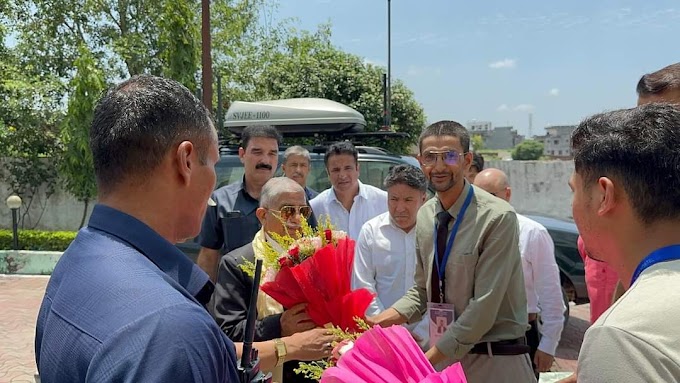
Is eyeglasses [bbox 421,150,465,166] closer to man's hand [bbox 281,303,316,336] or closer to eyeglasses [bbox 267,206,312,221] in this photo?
eyeglasses [bbox 267,206,312,221]

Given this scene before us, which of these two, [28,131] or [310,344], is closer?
[310,344]

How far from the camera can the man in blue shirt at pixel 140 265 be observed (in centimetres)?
99

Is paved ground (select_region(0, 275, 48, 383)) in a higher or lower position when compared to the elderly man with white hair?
lower

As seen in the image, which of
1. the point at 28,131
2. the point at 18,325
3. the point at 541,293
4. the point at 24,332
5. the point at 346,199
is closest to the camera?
the point at 541,293

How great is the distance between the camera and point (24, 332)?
22.5 ft

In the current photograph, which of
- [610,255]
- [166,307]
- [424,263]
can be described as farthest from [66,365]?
[424,263]

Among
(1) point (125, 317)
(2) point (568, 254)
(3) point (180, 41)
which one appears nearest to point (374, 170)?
(2) point (568, 254)

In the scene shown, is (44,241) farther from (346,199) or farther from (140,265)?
(140,265)

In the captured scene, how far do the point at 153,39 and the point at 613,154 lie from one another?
14813 mm

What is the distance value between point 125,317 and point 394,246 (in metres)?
2.87

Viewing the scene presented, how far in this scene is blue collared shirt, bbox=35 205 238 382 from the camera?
974mm

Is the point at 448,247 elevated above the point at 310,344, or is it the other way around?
the point at 448,247

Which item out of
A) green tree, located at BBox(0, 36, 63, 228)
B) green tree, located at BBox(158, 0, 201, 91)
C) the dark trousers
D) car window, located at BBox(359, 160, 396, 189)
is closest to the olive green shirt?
the dark trousers

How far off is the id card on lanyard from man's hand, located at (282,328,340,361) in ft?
2.48
